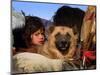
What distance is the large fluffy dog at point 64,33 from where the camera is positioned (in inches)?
99.7

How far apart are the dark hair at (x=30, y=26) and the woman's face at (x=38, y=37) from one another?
3 cm

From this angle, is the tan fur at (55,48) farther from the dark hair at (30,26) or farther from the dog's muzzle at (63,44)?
the dark hair at (30,26)

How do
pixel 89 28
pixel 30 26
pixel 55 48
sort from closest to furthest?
pixel 30 26 < pixel 55 48 < pixel 89 28

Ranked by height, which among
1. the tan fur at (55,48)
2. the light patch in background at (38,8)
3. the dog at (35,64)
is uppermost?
the light patch in background at (38,8)

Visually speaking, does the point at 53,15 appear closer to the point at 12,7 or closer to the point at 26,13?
the point at 26,13

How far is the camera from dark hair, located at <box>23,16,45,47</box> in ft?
7.95

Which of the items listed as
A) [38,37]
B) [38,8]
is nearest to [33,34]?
[38,37]

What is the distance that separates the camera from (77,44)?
2.64m

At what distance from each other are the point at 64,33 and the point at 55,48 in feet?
0.66

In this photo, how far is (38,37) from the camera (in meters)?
2.48

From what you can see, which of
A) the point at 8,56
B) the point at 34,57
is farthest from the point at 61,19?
the point at 8,56

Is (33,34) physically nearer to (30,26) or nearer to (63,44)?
(30,26)

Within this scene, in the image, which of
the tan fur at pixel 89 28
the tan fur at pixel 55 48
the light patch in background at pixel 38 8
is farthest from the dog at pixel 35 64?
the light patch in background at pixel 38 8

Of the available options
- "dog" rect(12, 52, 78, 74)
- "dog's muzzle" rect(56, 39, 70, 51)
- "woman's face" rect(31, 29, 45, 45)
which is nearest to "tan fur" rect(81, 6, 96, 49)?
"dog's muzzle" rect(56, 39, 70, 51)
